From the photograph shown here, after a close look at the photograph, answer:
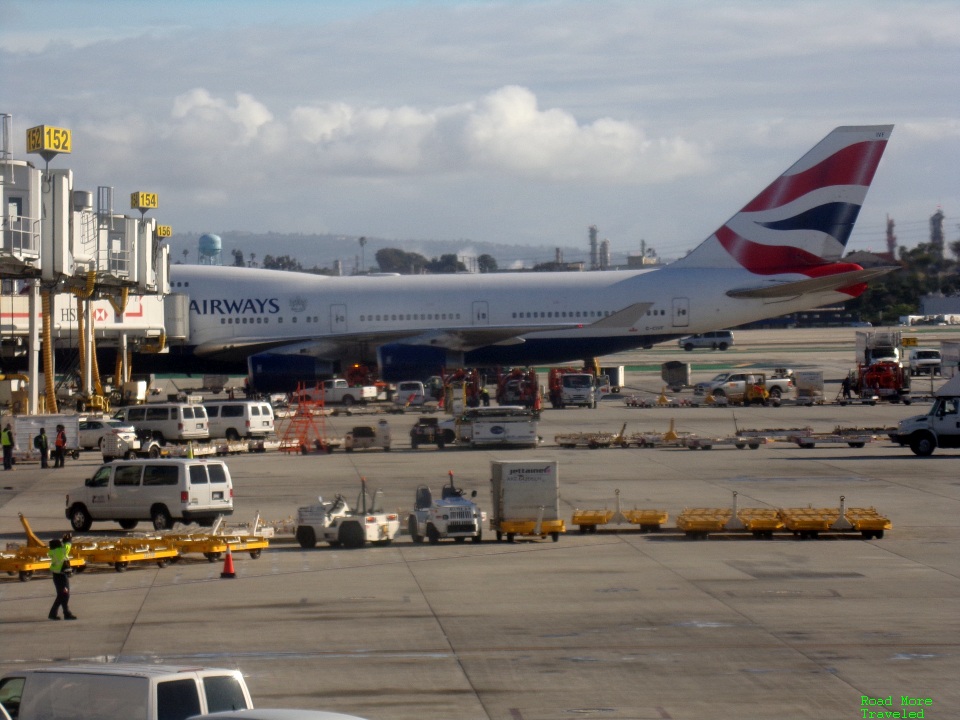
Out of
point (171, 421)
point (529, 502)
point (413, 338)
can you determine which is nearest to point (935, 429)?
point (529, 502)

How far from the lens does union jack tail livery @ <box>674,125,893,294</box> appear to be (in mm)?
57031

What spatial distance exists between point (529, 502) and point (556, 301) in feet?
113

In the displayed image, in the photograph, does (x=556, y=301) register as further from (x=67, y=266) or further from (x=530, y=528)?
(x=530, y=528)

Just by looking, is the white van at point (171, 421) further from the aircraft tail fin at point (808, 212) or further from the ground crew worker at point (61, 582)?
the aircraft tail fin at point (808, 212)

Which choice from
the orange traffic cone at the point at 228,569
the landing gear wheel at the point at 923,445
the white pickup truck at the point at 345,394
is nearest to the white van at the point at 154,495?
the orange traffic cone at the point at 228,569

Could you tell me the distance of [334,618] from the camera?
16219 millimetres

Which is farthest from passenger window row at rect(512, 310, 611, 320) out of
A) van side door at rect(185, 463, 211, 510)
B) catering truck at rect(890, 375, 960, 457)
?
van side door at rect(185, 463, 211, 510)

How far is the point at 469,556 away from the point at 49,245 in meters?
21.5

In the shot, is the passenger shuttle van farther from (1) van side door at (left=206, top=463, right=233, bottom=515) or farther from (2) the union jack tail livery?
(2) the union jack tail livery

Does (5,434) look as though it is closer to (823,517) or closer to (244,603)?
(244,603)

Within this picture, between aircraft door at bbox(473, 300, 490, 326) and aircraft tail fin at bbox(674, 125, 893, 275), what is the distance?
1145 centimetres

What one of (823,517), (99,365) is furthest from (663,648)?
(99,365)

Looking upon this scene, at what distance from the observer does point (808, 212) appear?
5784 cm

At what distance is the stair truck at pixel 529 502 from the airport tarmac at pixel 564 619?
39cm
